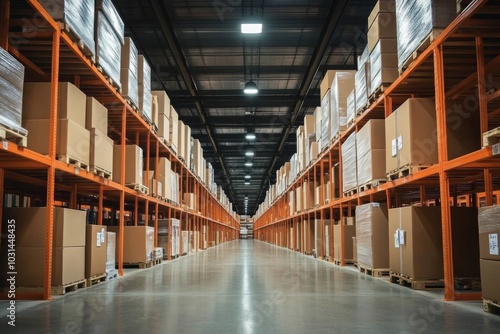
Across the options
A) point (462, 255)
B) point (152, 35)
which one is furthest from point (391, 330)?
point (152, 35)

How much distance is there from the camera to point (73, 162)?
5887mm

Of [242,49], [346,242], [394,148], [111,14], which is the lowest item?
[346,242]

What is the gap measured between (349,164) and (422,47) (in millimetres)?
3797

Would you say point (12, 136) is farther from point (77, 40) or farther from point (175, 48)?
point (175, 48)

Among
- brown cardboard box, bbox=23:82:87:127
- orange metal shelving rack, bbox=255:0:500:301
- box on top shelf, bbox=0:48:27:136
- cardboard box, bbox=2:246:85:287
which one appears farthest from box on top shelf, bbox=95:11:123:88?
orange metal shelving rack, bbox=255:0:500:301

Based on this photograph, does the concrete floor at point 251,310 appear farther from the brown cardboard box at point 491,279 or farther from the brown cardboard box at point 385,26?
the brown cardboard box at point 385,26

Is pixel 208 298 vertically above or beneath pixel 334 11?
beneath

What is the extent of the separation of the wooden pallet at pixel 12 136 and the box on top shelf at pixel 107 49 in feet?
7.34

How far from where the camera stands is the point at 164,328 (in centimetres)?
358

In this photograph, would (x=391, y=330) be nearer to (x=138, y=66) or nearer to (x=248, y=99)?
(x=138, y=66)

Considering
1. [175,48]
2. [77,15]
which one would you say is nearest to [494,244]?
[77,15]

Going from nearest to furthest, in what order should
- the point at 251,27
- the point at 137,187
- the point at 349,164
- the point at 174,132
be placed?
the point at 137,187 < the point at 349,164 < the point at 251,27 < the point at 174,132

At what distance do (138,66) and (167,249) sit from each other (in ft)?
18.6

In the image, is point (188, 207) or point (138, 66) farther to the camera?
point (188, 207)
